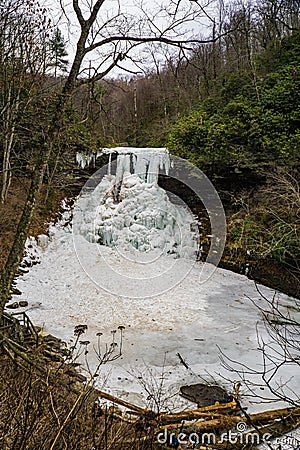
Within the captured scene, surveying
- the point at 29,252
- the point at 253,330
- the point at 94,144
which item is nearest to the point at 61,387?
the point at 253,330

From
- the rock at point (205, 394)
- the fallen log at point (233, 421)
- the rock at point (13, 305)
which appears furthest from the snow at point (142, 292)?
the fallen log at point (233, 421)

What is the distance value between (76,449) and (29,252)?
8538 millimetres

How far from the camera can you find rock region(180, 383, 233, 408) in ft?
14.4

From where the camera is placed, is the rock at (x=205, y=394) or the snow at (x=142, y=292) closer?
the rock at (x=205, y=394)

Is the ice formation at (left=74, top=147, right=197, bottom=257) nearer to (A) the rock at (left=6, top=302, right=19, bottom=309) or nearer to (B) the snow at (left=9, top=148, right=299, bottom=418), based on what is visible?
(B) the snow at (left=9, top=148, right=299, bottom=418)

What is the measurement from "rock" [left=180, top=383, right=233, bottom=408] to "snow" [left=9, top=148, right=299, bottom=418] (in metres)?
0.14

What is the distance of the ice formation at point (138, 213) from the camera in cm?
1059

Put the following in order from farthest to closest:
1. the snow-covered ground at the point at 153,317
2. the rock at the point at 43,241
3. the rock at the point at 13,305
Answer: the rock at the point at 43,241
the rock at the point at 13,305
the snow-covered ground at the point at 153,317

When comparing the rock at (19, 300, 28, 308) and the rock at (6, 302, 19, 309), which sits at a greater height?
the rock at (6, 302, 19, 309)

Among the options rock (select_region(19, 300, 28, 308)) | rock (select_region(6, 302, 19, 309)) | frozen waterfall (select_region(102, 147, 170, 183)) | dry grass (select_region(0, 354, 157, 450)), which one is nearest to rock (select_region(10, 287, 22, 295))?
rock (select_region(19, 300, 28, 308))

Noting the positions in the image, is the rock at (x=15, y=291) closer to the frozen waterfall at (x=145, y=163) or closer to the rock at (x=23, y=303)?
the rock at (x=23, y=303)

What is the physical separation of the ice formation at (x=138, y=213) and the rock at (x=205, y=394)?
597 cm

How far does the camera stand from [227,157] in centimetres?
1091

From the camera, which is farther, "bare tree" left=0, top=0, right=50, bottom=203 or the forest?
"bare tree" left=0, top=0, right=50, bottom=203
